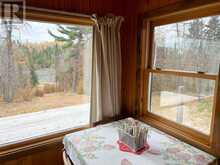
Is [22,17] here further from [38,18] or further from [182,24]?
[182,24]

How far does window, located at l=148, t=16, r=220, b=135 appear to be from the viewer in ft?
4.45

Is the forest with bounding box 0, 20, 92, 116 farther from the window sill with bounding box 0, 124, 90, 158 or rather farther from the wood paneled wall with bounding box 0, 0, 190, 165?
the window sill with bounding box 0, 124, 90, 158

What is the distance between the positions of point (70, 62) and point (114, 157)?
1.16 meters

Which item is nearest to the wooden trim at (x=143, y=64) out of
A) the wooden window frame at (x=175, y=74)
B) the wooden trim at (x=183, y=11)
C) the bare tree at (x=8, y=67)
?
the wooden window frame at (x=175, y=74)

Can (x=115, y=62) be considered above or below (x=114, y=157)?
above

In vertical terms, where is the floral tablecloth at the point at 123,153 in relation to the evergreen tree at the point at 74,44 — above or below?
below

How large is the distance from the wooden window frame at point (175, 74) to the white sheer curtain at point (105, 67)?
0.30 metres

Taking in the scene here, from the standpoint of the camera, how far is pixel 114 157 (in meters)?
1.17

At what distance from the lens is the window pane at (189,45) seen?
1.33m

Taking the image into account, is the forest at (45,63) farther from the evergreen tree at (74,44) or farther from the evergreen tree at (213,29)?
the evergreen tree at (213,29)

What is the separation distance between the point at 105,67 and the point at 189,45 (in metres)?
0.89

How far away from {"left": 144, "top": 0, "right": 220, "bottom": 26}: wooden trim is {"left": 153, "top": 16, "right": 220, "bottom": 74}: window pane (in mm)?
45

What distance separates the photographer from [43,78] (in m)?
1.72

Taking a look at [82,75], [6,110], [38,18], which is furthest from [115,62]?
[6,110]
